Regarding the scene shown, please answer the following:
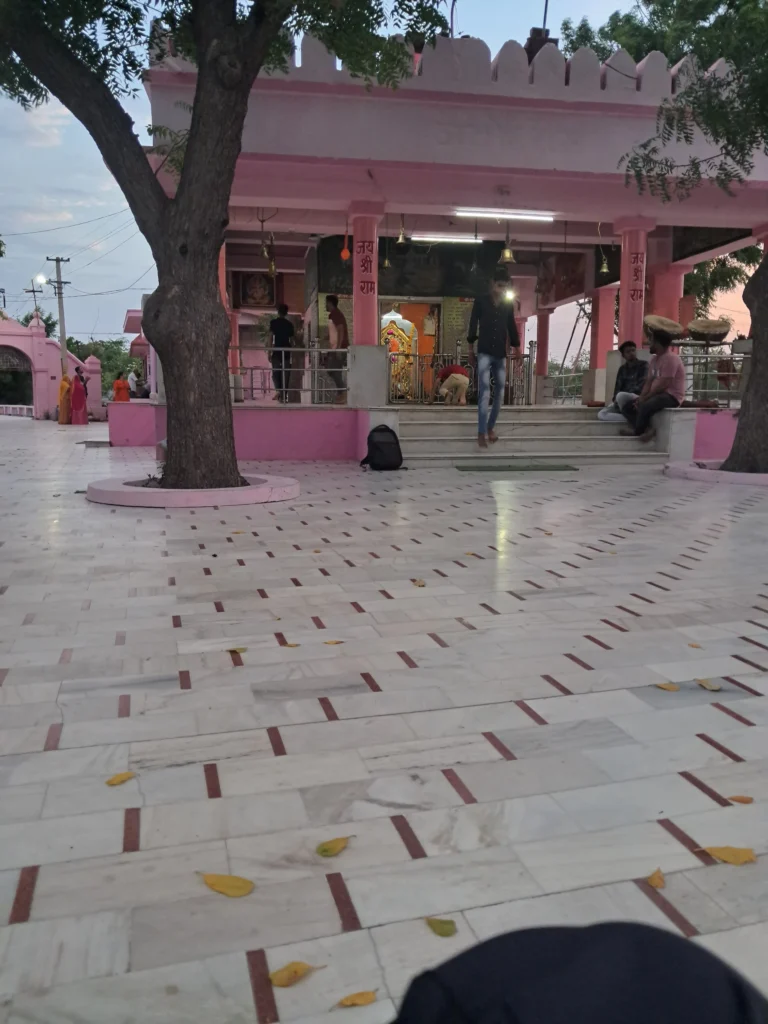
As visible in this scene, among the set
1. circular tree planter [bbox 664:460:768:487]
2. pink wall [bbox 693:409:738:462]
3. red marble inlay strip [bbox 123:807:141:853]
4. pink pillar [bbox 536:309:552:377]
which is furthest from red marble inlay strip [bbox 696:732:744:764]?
pink pillar [bbox 536:309:552:377]

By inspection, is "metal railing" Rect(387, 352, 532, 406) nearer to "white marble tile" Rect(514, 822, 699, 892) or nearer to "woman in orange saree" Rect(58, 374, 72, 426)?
"woman in orange saree" Rect(58, 374, 72, 426)

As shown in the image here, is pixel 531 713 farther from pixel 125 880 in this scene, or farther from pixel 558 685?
pixel 125 880

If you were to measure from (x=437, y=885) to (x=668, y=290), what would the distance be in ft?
51.7

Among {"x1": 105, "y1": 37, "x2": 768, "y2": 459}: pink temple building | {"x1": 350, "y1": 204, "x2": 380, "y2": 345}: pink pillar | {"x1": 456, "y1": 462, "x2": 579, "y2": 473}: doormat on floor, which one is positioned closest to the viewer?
{"x1": 456, "y1": 462, "x2": 579, "y2": 473}: doormat on floor

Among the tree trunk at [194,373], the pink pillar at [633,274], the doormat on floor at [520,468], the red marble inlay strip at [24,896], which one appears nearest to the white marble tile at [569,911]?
the red marble inlay strip at [24,896]

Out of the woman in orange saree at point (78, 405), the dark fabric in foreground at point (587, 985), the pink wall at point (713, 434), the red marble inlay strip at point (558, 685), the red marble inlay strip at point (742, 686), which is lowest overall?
the red marble inlay strip at point (742, 686)

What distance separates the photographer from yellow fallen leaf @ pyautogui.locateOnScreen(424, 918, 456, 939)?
146 cm

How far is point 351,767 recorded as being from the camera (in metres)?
2.12

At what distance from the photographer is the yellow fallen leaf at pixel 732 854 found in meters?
1.70

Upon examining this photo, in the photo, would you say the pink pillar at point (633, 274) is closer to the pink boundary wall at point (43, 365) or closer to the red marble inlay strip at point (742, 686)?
the red marble inlay strip at point (742, 686)

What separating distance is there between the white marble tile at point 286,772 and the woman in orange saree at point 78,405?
899 inches

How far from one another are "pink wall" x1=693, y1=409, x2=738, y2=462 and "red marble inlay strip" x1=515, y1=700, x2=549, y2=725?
9102mm

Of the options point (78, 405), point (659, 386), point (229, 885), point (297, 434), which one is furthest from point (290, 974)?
point (78, 405)

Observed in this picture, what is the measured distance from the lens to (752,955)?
1416 mm
